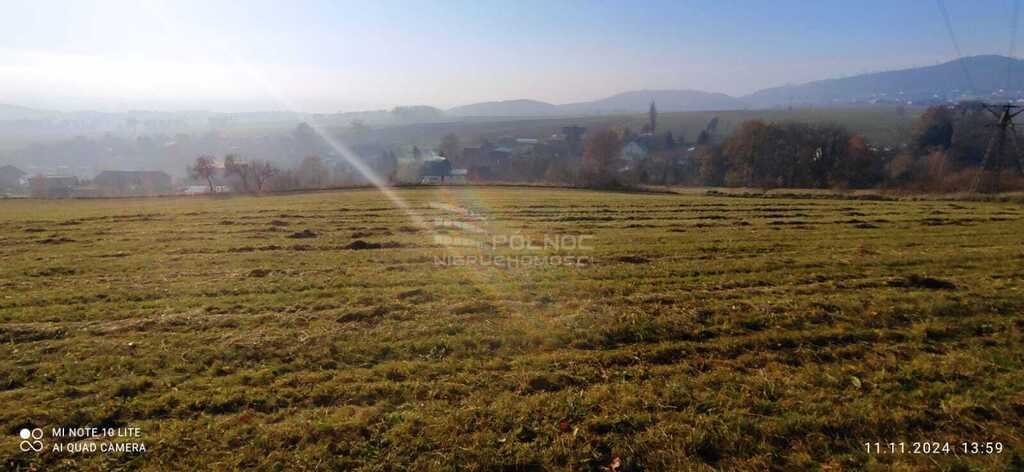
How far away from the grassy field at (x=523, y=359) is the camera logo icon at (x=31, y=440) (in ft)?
0.34

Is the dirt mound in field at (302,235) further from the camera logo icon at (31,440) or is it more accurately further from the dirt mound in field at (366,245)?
the camera logo icon at (31,440)

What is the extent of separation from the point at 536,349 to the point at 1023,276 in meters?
13.2

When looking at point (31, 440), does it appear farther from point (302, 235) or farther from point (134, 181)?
point (134, 181)

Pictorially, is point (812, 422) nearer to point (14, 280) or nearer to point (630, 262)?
point (630, 262)

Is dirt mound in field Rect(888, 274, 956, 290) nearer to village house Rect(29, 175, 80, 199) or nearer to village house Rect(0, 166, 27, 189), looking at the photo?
village house Rect(29, 175, 80, 199)

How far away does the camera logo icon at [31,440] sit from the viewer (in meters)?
5.39

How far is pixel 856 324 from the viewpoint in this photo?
8.78 m

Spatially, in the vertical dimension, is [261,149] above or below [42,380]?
above

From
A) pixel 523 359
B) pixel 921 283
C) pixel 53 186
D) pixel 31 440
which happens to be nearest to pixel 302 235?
pixel 31 440

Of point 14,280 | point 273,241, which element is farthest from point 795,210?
point 14,280

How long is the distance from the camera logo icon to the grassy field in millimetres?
103

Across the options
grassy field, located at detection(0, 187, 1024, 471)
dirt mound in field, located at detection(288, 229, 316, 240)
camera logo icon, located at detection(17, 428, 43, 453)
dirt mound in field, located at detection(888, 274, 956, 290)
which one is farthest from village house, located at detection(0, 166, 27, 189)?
dirt mound in field, located at detection(888, 274, 956, 290)

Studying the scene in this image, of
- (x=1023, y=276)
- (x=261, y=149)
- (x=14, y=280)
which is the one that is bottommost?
(x=1023, y=276)

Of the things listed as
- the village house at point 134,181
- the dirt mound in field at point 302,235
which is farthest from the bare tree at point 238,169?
the dirt mound in field at point 302,235
